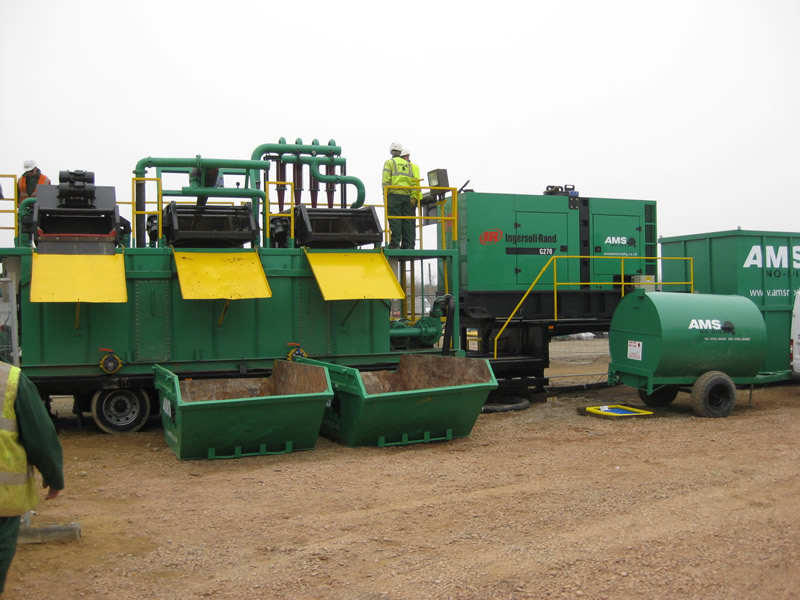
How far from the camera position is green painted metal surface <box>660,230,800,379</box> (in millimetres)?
13195

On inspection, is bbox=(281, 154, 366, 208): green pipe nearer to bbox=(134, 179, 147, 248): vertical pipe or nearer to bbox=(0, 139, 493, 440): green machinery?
bbox=(0, 139, 493, 440): green machinery

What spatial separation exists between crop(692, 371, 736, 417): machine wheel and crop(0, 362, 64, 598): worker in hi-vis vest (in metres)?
9.60

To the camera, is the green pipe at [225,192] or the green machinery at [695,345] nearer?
the green pipe at [225,192]

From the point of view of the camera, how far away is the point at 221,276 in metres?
10.4

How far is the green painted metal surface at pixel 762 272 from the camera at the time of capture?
13195 mm

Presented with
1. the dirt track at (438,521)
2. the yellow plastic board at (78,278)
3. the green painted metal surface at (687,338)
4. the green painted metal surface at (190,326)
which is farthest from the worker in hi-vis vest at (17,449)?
the green painted metal surface at (687,338)

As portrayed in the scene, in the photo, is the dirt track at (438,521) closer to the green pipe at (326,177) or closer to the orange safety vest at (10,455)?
the orange safety vest at (10,455)

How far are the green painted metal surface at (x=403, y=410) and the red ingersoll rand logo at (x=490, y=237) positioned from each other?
13.8 ft

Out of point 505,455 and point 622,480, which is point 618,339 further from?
point 622,480

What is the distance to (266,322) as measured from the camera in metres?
11.0

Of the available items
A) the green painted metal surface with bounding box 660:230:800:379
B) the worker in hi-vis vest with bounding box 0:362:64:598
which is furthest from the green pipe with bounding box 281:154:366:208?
the worker in hi-vis vest with bounding box 0:362:64:598

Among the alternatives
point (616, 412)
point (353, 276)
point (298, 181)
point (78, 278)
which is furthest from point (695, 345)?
point (78, 278)

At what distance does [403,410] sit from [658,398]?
5.74 m

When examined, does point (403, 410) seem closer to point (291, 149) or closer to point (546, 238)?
point (291, 149)
